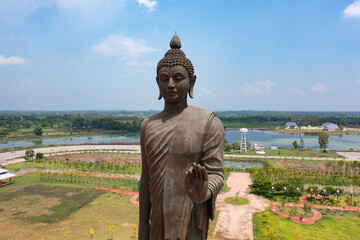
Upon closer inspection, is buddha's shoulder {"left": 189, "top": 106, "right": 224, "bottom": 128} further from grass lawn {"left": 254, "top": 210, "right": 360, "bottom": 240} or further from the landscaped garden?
grass lawn {"left": 254, "top": 210, "right": 360, "bottom": 240}

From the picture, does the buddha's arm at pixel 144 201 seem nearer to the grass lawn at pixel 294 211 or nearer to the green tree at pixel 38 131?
the grass lawn at pixel 294 211

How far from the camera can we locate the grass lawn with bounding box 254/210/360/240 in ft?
57.2

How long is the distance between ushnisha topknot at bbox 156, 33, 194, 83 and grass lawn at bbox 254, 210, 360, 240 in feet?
51.2

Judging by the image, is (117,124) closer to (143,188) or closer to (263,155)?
(263,155)

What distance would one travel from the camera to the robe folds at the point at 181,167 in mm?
4840

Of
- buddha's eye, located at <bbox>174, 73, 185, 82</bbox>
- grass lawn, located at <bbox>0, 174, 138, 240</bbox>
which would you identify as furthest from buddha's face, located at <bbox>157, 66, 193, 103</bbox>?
grass lawn, located at <bbox>0, 174, 138, 240</bbox>

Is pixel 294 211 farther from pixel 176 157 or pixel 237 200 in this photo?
pixel 176 157

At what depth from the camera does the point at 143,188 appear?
5703mm

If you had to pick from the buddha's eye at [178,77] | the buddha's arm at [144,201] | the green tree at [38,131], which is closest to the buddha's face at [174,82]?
the buddha's eye at [178,77]

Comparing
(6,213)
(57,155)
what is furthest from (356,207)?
(57,155)

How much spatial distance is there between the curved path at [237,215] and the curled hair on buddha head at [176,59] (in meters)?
14.9

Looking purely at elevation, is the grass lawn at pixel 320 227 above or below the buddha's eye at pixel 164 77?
below

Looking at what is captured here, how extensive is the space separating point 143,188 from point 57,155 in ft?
161

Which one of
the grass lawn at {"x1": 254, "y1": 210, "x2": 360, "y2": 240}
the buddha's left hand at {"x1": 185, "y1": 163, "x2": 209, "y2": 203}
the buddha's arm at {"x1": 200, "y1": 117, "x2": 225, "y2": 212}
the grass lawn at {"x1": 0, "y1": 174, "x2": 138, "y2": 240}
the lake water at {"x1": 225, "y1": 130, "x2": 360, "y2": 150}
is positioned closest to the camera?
the buddha's left hand at {"x1": 185, "y1": 163, "x2": 209, "y2": 203}
